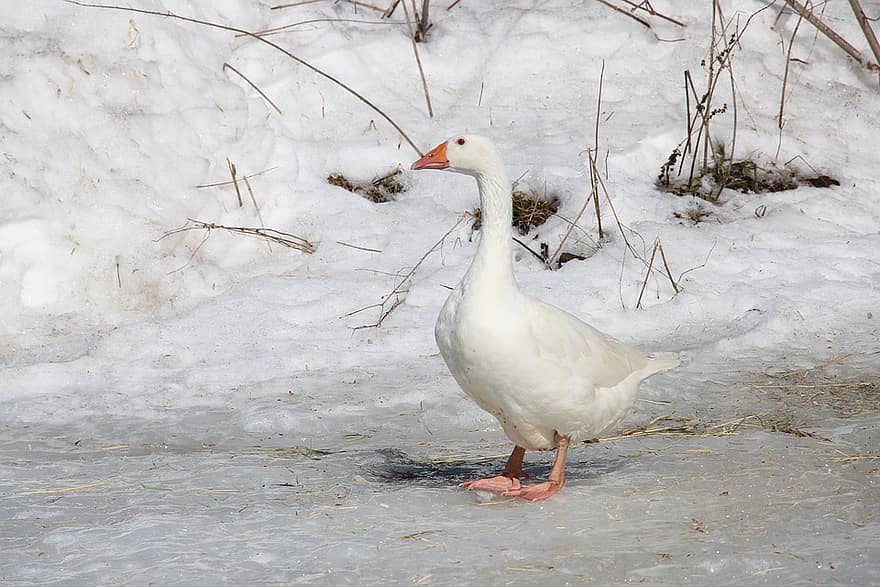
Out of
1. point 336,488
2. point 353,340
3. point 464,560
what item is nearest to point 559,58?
point 353,340

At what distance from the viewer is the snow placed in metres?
3.45

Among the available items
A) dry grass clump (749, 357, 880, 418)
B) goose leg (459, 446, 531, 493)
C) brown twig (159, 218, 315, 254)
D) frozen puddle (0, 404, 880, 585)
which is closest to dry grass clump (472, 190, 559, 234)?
brown twig (159, 218, 315, 254)

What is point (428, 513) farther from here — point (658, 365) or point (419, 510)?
point (658, 365)

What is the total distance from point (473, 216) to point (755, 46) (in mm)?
3165

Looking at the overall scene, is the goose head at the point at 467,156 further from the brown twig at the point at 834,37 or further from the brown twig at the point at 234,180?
the brown twig at the point at 834,37

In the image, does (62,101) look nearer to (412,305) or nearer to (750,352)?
(412,305)

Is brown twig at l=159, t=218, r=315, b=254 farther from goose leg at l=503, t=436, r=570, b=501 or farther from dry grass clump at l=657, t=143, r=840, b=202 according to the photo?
goose leg at l=503, t=436, r=570, b=501

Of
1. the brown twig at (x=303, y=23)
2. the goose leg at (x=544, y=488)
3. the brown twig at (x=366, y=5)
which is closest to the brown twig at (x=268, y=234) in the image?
the brown twig at (x=303, y=23)

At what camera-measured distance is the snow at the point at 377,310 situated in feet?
11.3

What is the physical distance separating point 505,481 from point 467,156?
3.92ft

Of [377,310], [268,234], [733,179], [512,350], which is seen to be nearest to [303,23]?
[268,234]

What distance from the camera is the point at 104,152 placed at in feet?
22.7

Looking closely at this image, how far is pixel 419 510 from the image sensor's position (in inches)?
146

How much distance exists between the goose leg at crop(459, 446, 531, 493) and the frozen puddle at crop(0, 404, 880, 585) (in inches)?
2.3
